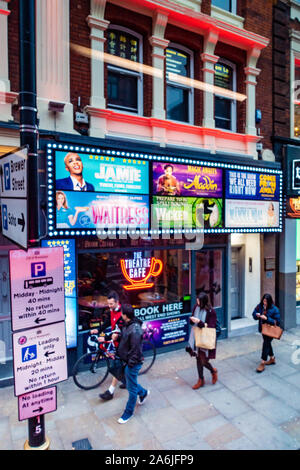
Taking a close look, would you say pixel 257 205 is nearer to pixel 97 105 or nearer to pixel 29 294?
pixel 97 105

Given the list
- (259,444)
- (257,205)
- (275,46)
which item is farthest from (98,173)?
(275,46)

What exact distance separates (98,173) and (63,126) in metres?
1.23

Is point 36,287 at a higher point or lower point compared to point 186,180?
lower

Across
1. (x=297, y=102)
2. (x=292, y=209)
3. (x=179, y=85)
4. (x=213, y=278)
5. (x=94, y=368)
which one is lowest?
(x=94, y=368)

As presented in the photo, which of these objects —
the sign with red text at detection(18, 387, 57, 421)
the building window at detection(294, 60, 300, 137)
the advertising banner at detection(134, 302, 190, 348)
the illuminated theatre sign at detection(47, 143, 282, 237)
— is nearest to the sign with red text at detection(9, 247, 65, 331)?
the sign with red text at detection(18, 387, 57, 421)

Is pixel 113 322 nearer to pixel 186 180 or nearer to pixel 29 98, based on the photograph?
pixel 186 180

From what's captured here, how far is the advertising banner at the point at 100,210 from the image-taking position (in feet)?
20.9

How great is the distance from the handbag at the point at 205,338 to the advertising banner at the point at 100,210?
271cm

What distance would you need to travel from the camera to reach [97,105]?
23.1 ft

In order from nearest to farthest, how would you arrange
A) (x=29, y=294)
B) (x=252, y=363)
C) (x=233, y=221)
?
(x=29, y=294), (x=252, y=363), (x=233, y=221)

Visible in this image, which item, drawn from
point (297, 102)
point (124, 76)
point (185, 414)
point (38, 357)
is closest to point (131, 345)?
point (185, 414)

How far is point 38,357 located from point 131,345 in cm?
205

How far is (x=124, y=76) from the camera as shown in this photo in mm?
7848

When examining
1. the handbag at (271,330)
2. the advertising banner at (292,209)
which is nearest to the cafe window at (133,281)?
the handbag at (271,330)
